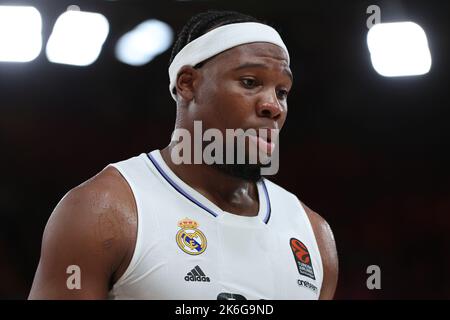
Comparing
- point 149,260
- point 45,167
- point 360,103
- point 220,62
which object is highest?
point 360,103

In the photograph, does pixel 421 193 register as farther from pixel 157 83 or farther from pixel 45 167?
pixel 45 167

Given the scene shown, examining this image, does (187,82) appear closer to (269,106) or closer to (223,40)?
(223,40)

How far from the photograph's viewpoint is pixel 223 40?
201 cm

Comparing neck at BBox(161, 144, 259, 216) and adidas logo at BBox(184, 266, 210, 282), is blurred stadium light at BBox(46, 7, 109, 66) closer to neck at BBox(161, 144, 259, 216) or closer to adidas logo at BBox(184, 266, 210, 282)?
neck at BBox(161, 144, 259, 216)

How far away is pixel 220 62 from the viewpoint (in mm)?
1981

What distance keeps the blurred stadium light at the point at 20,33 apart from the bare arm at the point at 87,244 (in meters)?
1.90

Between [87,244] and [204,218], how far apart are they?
38 centimetres

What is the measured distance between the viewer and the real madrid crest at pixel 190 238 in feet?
5.83

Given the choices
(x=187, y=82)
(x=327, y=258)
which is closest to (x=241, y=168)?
(x=187, y=82)

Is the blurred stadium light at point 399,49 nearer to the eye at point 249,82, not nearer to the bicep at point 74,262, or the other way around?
the eye at point 249,82
